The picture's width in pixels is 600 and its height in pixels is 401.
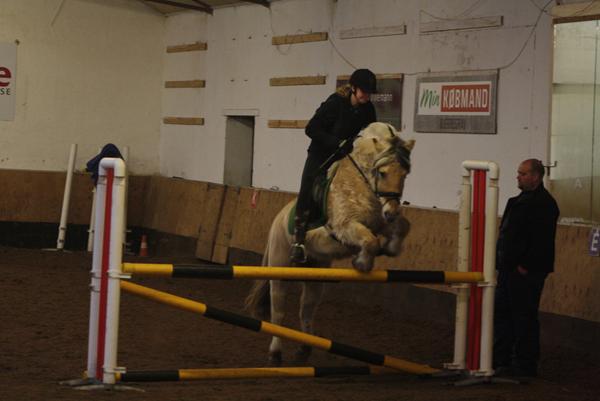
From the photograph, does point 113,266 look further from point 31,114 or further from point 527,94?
point 31,114

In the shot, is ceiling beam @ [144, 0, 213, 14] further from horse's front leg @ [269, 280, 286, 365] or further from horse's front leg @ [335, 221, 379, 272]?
horse's front leg @ [335, 221, 379, 272]

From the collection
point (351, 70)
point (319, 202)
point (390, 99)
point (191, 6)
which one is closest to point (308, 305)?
point (319, 202)

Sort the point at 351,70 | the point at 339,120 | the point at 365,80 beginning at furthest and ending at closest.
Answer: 1. the point at 351,70
2. the point at 339,120
3. the point at 365,80

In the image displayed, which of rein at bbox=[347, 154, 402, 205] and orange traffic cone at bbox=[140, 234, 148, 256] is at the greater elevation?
rein at bbox=[347, 154, 402, 205]

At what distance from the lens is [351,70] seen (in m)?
14.4

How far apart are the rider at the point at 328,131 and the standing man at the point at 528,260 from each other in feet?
4.75

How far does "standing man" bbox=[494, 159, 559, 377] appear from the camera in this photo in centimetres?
827

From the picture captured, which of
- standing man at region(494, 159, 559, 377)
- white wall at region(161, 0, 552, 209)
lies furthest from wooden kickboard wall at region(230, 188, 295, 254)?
standing man at region(494, 159, 559, 377)

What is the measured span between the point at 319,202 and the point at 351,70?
6806 mm

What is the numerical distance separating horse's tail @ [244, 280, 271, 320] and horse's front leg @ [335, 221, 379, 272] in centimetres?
177

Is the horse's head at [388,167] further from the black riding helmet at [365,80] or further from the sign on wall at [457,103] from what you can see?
the sign on wall at [457,103]

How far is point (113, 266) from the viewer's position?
6625 mm

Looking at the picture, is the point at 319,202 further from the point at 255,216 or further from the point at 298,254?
the point at 255,216

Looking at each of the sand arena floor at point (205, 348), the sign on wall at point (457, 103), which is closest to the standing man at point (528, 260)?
the sand arena floor at point (205, 348)
